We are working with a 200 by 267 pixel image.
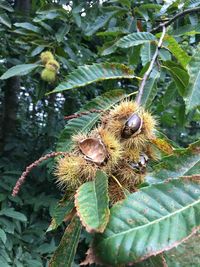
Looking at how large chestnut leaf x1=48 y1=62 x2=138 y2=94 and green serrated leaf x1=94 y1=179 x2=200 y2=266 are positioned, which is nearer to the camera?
green serrated leaf x1=94 y1=179 x2=200 y2=266

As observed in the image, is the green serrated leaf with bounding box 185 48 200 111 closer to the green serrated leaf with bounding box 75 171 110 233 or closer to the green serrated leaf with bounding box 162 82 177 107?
the green serrated leaf with bounding box 75 171 110 233

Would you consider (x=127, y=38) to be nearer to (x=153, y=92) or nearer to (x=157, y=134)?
(x=153, y=92)

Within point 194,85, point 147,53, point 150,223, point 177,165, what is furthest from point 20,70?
point 150,223

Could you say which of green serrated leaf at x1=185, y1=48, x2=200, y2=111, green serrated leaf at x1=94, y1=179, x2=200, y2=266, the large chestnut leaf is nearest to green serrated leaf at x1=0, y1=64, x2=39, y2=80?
the large chestnut leaf

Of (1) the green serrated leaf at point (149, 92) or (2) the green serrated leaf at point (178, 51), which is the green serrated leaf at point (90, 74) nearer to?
(1) the green serrated leaf at point (149, 92)

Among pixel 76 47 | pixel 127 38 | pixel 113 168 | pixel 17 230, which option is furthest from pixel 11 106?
pixel 113 168

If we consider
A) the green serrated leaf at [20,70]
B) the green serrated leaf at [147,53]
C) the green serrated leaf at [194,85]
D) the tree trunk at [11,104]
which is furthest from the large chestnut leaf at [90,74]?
the tree trunk at [11,104]
